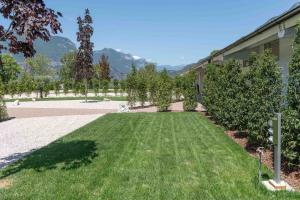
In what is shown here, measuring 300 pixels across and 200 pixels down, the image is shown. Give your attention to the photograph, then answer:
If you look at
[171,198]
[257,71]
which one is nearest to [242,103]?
[257,71]

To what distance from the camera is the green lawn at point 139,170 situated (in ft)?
17.7

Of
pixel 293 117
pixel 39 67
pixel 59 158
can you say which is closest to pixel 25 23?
pixel 59 158

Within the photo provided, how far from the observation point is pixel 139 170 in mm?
6801

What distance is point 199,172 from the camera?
657 cm

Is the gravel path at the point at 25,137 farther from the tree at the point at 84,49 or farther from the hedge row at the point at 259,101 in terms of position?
the tree at the point at 84,49

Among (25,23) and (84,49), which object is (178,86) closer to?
(84,49)

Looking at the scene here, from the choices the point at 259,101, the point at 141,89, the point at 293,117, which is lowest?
the point at 293,117

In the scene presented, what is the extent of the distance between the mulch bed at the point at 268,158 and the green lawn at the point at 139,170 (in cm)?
28

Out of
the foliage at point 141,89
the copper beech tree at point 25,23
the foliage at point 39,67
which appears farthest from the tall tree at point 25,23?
the foliage at point 39,67

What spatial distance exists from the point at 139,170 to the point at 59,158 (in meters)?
2.49

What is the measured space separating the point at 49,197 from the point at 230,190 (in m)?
3.14

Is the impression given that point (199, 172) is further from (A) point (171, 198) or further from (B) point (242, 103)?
(B) point (242, 103)

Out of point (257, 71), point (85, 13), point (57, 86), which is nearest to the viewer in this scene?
point (257, 71)

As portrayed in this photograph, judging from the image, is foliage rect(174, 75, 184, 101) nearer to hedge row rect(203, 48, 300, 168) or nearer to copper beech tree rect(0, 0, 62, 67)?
hedge row rect(203, 48, 300, 168)
